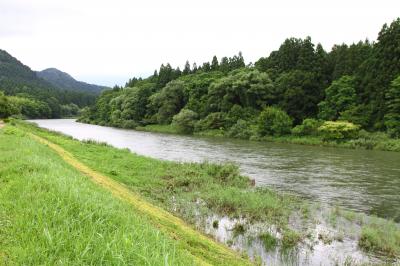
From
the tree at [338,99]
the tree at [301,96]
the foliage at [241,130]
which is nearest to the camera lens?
the tree at [338,99]

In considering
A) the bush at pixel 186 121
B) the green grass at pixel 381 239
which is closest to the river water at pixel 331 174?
the green grass at pixel 381 239

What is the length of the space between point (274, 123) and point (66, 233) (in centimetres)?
4755

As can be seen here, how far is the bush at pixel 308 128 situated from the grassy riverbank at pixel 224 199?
2913cm

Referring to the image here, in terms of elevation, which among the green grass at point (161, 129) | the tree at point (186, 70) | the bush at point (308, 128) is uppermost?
the tree at point (186, 70)

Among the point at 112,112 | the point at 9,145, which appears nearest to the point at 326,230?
the point at 9,145

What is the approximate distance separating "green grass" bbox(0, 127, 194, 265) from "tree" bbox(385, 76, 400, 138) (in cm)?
4038

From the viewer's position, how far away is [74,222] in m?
6.07

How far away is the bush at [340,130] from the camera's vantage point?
44.4 meters

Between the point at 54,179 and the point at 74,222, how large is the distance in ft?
10.2

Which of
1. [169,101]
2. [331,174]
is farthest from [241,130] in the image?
[331,174]

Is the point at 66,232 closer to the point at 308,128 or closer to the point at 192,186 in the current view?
the point at 192,186

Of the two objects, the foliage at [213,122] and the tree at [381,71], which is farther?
the foliage at [213,122]

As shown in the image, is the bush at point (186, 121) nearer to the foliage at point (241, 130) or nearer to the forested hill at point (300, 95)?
the forested hill at point (300, 95)

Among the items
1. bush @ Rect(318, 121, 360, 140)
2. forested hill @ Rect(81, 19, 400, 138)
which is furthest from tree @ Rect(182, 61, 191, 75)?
bush @ Rect(318, 121, 360, 140)
